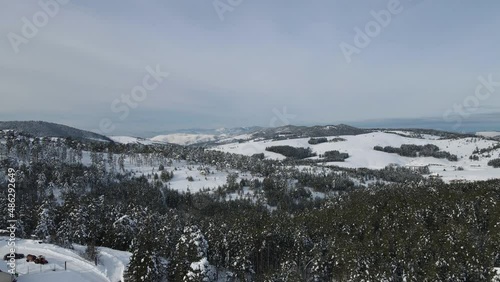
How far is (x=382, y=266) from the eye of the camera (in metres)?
65.8

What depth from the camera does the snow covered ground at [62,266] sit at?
57.5 m

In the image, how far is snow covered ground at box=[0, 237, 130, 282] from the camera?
189 feet

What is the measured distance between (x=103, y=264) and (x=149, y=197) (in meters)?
131

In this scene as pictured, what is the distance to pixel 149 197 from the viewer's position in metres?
197

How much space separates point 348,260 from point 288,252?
60.9 ft

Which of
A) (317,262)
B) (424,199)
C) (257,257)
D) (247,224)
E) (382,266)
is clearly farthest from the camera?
(424,199)

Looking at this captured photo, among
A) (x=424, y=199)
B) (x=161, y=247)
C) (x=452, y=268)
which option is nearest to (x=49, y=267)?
(x=161, y=247)

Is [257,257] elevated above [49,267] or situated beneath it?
situated beneath

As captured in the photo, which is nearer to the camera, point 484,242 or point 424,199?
point 484,242

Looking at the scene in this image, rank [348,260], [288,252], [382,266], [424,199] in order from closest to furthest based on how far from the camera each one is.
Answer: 1. [382,266]
2. [348,260]
3. [288,252]
4. [424,199]

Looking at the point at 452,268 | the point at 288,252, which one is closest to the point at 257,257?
the point at 288,252

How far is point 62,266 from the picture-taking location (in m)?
62.5

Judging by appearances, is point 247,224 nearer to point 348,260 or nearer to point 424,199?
point 348,260

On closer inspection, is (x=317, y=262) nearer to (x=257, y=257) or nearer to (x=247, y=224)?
(x=257, y=257)
